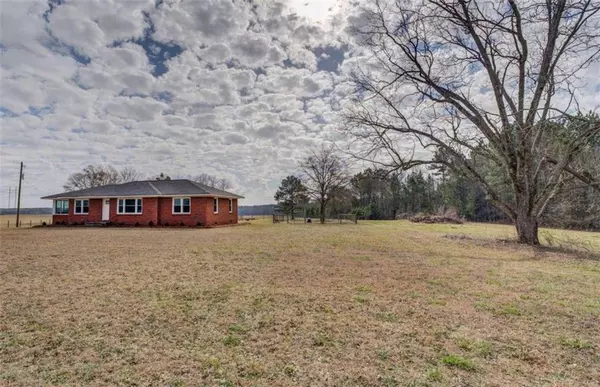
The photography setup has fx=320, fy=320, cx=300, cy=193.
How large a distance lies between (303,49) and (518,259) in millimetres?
12145

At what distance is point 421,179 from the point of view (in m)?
46.8

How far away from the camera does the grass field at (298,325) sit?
283 cm

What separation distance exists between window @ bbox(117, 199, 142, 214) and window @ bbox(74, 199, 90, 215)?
3.00 m

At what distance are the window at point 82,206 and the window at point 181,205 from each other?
24.5 ft

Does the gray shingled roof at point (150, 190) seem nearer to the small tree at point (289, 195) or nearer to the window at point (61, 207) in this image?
the window at point (61, 207)

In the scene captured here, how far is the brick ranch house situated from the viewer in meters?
23.4

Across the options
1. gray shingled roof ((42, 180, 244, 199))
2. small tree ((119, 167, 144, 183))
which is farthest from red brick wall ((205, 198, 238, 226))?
small tree ((119, 167, 144, 183))

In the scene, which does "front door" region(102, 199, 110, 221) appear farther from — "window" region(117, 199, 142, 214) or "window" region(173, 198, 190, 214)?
"window" region(173, 198, 190, 214)

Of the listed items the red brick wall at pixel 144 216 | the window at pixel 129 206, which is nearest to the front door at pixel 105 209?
the red brick wall at pixel 144 216

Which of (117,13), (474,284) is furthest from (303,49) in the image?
(474,284)

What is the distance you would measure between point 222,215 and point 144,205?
5.89m

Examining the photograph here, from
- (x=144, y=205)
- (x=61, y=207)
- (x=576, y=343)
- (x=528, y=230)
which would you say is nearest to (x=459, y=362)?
(x=576, y=343)

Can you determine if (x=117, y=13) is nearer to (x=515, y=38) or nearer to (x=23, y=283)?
(x=23, y=283)

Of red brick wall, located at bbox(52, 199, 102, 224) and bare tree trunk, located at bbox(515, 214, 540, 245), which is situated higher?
red brick wall, located at bbox(52, 199, 102, 224)
